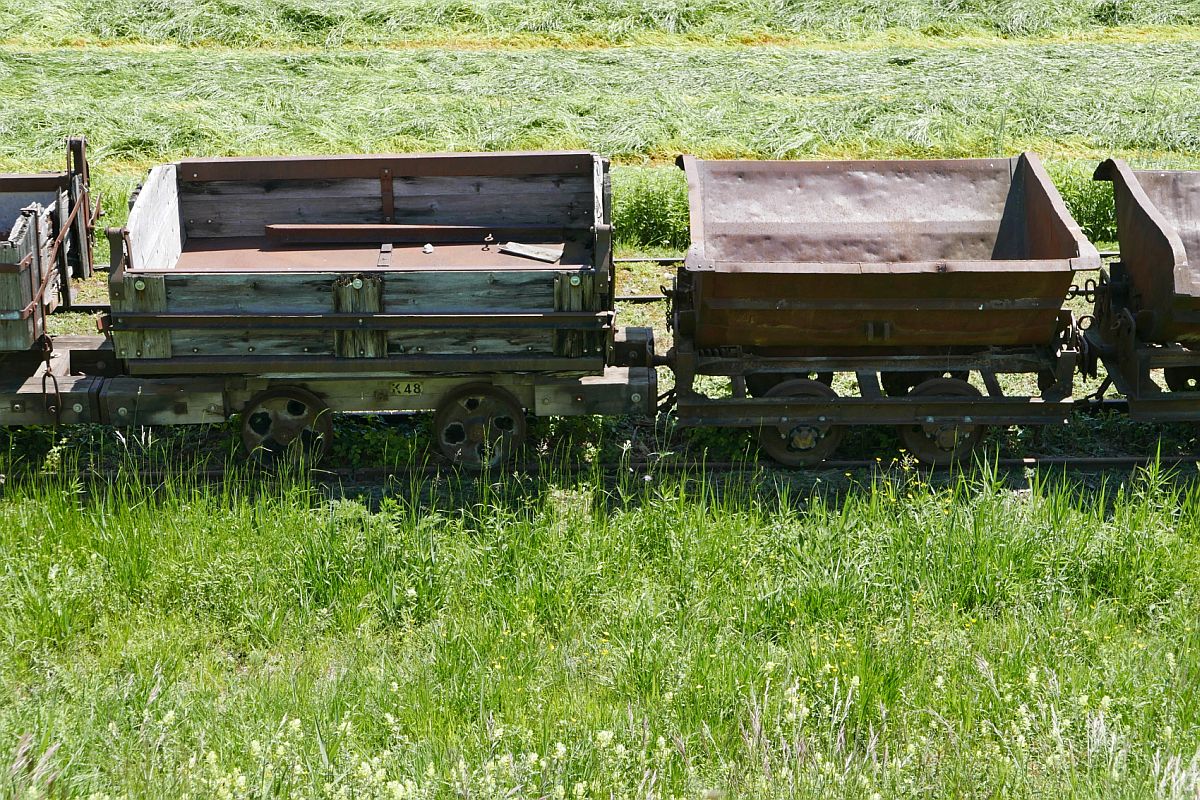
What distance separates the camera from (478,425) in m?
9.62

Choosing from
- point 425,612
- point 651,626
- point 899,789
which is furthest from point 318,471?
point 899,789

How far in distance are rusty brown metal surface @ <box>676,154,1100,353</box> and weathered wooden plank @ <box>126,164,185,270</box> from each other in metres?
3.74

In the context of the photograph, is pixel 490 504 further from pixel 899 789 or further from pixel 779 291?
pixel 899 789

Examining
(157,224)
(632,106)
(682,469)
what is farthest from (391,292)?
(632,106)

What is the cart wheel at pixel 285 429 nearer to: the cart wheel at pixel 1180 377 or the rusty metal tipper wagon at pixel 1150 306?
the rusty metal tipper wagon at pixel 1150 306

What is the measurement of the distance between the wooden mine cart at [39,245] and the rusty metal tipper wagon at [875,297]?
4.44 metres

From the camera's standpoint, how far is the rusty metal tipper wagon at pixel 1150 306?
928 centimetres

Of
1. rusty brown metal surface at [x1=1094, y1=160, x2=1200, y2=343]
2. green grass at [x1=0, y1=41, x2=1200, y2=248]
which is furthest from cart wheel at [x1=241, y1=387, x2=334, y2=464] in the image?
rusty brown metal surface at [x1=1094, y1=160, x2=1200, y2=343]

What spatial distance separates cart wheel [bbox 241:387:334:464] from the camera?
9492mm

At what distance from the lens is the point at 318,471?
9.53 m

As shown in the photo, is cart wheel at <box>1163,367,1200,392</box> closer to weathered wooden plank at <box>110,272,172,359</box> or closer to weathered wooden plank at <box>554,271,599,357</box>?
weathered wooden plank at <box>554,271,599,357</box>

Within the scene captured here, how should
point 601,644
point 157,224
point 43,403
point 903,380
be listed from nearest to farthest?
point 601,644
point 43,403
point 157,224
point 903,380

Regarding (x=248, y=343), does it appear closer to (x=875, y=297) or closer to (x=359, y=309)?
(x=359, y=309)

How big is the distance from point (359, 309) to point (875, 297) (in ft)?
11.5
